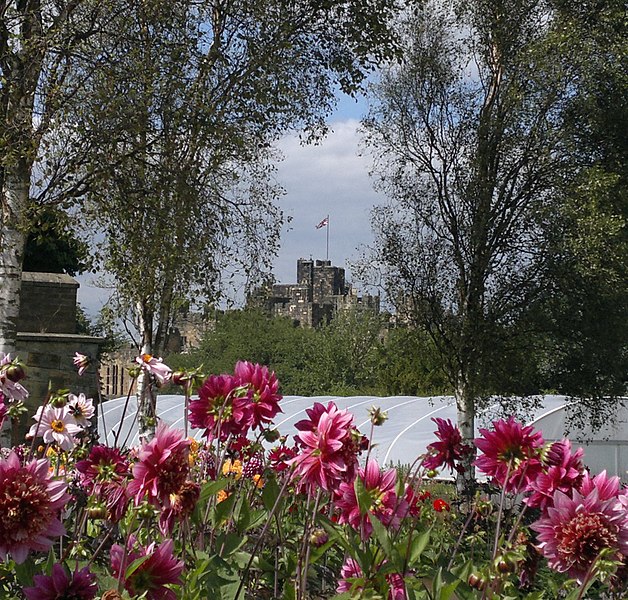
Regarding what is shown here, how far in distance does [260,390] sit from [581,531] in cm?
76

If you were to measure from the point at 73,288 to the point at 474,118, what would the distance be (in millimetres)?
6600

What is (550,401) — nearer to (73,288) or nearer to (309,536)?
(73,288)

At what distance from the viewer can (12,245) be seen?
824 centimetres

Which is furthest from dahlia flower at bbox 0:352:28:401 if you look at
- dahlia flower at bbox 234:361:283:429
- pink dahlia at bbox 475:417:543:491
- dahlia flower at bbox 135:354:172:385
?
pink dahlia at bbox 475:417:543:491

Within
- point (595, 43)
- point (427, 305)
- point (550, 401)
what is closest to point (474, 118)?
point (595, 43)

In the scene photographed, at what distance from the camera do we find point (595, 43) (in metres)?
13.8

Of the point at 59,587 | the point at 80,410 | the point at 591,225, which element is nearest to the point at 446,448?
the point at 80,410

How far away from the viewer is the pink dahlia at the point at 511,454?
1.94m

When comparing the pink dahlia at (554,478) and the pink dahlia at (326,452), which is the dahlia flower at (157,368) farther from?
the pink dahlia at (554,478)

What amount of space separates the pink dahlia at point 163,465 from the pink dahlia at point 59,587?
19cm

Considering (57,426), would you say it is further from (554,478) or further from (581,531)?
(581,531)

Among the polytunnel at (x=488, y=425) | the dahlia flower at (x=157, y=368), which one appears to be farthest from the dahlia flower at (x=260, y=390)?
the polytunnel at (x=488, y=425)

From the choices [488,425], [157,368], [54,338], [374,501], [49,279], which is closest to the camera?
[374,501]

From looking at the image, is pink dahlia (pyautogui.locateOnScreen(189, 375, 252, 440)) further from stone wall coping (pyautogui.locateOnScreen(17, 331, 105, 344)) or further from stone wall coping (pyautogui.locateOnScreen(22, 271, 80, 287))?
stone wall coping (pyautogui.locateOnScreen(22, 271, 80, 287))
